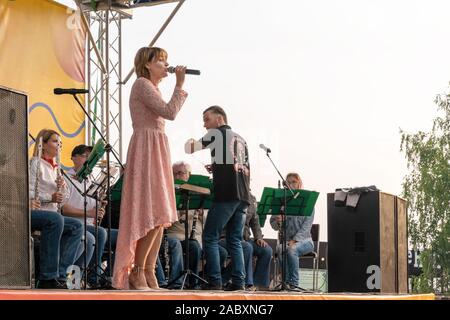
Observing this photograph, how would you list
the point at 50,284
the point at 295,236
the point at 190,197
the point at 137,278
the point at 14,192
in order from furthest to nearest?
1. the point at 295,236
2. the point at 190,197
3. the point at 50,284
4. the point at 137,278
5. the point at 14,192

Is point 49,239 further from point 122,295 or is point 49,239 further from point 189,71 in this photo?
point 122,295

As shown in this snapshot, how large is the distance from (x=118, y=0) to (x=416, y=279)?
27547 mm

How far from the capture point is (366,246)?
10.2 m

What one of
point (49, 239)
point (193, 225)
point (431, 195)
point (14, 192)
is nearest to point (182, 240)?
point (193, 225)

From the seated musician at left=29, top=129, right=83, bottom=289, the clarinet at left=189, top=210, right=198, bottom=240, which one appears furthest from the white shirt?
the clarinet at left=189, top=210, right=198, bottom=240

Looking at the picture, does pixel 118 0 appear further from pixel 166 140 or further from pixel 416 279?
pixel 416 279

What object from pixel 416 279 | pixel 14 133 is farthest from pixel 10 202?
pixel 416 279

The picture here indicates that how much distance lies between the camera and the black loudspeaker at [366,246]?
10.2m

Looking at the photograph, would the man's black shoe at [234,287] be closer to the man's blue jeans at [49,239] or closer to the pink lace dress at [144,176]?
the man's blue jeans at [49,239]

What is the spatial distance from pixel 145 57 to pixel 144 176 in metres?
0.78

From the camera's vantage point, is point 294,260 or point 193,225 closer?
point 193,225

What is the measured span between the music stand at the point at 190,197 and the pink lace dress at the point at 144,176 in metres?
1.15

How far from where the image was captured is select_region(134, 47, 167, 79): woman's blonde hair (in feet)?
21.3

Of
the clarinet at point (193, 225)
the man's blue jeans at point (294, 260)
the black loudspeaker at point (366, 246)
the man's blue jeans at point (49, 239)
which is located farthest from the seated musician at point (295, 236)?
the man's blue jeans at point (49, 239)
